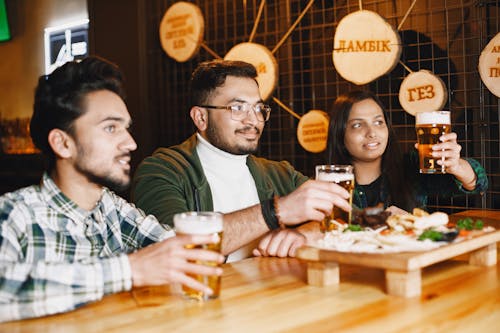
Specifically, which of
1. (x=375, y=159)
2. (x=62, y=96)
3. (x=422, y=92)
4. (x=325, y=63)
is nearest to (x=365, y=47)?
(x=422, y=92)

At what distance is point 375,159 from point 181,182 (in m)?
1.22

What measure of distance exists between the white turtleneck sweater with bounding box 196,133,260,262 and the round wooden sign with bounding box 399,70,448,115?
4.71ft

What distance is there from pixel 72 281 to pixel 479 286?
1.06 m

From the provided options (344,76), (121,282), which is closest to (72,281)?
(121,282)

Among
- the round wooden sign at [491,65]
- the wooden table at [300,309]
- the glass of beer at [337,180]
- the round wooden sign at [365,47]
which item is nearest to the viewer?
the wooden table at [300,309]

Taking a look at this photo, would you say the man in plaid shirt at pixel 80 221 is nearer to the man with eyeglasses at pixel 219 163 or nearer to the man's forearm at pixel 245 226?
the man's forearm at pixel 245 226

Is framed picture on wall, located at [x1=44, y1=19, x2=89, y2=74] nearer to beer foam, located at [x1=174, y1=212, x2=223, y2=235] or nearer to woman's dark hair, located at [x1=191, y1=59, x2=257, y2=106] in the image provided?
woman's dark hair, located at [x1=191, y1=59, x2=257, y2=106]

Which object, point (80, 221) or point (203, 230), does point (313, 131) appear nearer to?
point (80, 221)

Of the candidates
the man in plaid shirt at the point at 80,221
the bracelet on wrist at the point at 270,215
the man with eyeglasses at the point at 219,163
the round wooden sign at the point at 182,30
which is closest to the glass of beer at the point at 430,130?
the man with eyeglasses at the point at 219,163

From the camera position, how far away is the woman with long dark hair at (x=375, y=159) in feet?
11.1

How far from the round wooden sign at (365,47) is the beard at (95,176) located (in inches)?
99.4

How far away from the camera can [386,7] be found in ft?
14.2

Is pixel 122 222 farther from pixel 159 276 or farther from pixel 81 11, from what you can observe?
pixel 81 11

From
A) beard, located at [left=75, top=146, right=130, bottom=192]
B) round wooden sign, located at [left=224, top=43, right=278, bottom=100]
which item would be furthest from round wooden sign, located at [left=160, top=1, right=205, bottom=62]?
beard, located at [left=75, top=146, right=130, bottom=192]
